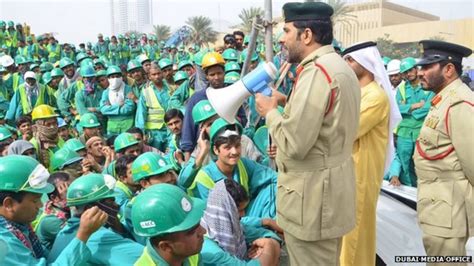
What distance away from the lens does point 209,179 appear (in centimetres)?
350

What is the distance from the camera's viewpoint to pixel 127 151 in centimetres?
480

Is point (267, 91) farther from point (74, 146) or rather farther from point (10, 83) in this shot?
point (10, 83)

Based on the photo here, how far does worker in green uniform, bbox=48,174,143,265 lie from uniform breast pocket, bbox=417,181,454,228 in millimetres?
1857

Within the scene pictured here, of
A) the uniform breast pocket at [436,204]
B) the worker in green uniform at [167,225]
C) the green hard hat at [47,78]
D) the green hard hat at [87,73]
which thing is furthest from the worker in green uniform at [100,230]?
the green hard hat at [47,78]

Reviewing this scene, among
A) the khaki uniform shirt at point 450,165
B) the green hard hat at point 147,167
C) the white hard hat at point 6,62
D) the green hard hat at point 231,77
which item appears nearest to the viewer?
the khaki uniform shirt at point 450,165

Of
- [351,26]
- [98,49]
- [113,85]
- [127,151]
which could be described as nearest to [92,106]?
[113,85]

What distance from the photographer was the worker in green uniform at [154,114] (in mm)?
6715

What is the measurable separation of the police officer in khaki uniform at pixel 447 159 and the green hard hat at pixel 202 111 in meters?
1.79

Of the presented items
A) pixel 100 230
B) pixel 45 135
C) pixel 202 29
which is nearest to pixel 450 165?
pixel 100 230

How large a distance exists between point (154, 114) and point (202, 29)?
1458 inches

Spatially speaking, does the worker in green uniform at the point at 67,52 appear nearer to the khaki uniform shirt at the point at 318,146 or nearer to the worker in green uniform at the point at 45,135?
the worker in green uniform at the point at 45,135

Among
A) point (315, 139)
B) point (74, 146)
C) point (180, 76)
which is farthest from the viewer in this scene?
point (180, 76)

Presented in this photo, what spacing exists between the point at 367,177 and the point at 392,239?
101 centimetres

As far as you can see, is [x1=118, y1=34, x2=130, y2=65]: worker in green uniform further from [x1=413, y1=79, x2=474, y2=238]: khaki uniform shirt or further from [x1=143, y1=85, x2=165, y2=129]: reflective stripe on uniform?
[x1=413, y1=79, x2=474, y2=238]: khaki uniform shirt
